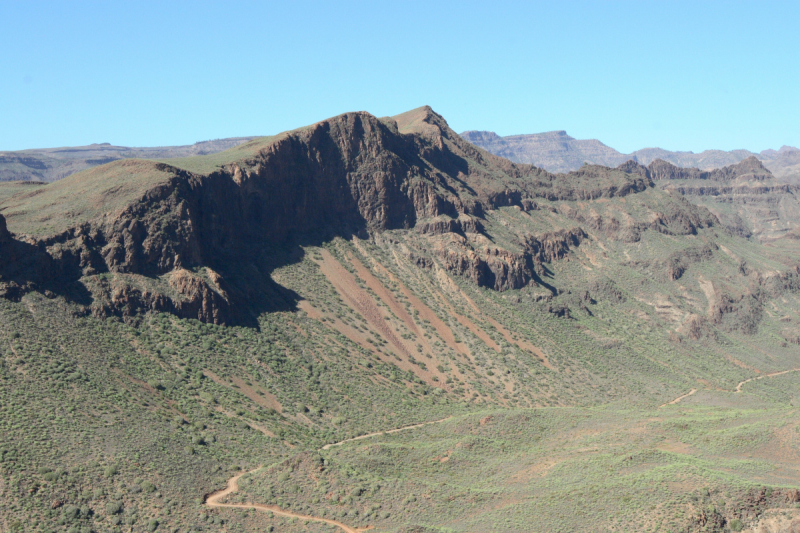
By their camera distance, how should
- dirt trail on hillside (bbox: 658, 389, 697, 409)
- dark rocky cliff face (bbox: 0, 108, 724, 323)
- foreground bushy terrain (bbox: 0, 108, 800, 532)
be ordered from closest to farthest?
foreground bushy terrain (bbox: 0, 108, 800, 532) → dark rocky cliff face (bbox: 0, 108, 724, 323) → dirt trail on hillside (bbox: 658, 389, 697, 409)

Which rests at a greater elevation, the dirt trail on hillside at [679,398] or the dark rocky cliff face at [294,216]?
the dark rocky cliff face at [294,216]

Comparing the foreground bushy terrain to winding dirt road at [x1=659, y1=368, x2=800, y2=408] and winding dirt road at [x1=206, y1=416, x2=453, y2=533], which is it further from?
winding dirt road at [x1=659, y1=368, x2=800, y2=408]

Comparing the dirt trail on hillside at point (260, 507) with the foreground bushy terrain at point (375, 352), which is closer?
the dirt trail on hillside at point (260, 507)

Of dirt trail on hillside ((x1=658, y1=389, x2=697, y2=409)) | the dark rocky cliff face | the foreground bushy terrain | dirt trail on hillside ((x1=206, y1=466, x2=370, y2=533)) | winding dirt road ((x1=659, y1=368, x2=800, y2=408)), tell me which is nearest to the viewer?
dirt trail on hillside ((x1=206, y1=466, x2=370, y2=533))

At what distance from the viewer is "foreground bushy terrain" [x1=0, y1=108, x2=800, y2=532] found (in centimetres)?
4978

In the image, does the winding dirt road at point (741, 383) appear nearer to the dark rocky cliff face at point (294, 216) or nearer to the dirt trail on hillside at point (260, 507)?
the dark rocky cliff face at point (294, 216)

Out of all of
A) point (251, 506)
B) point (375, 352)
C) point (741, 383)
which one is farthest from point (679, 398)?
point (251, 506)

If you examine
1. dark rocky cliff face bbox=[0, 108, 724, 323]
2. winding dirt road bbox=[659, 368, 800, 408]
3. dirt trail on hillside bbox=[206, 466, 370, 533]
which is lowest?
winding dirt road bbox=[659, 368, 800, 408]

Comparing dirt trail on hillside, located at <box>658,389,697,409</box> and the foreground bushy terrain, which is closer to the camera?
the foreground bushy terrain

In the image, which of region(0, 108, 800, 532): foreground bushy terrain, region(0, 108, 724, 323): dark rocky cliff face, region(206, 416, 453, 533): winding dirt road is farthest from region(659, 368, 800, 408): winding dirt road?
region(206, 416, 453, 533): winding dirt road

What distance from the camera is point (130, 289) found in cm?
7419

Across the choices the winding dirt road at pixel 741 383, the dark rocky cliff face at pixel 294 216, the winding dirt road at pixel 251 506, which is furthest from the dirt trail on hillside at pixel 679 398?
the winding dirt road at pixel 251 506

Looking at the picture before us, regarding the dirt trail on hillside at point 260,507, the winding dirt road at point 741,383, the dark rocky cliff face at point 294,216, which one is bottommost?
the winding dirt road at point 741,383

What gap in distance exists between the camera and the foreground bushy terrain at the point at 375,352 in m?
49.8
